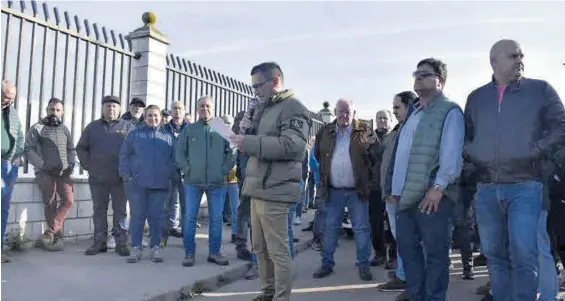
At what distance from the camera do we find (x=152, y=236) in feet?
19.6

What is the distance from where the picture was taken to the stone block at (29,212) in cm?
627

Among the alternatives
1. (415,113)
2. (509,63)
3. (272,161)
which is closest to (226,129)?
(272,161)

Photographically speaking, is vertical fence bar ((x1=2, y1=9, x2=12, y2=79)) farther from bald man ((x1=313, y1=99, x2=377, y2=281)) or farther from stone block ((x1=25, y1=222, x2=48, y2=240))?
bald man ((x1=313, y1=99, x2=377, y2=281))

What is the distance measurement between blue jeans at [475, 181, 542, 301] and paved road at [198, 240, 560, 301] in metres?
1.15

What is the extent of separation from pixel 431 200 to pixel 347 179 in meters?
2.15

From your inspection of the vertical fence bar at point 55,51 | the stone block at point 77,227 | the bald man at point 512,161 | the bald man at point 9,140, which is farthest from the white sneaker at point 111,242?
the bald man at point 512,161

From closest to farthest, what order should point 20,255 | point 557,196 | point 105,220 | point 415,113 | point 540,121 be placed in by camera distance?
point 540,121 → point 415,113 → point 557,196 → point 20,255 → point 105,220

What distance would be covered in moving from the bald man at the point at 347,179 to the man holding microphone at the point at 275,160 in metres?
1.71

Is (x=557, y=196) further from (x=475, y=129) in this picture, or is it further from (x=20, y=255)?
(x=20, y=255)

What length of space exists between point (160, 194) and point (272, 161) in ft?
8.70

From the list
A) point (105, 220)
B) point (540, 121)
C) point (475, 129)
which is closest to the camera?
point (540, 121)

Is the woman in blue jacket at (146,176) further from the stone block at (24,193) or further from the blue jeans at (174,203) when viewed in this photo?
the stone block at (24,193)

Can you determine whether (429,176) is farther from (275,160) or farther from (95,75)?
(95,75)

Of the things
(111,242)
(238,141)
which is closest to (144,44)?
(111,242)
